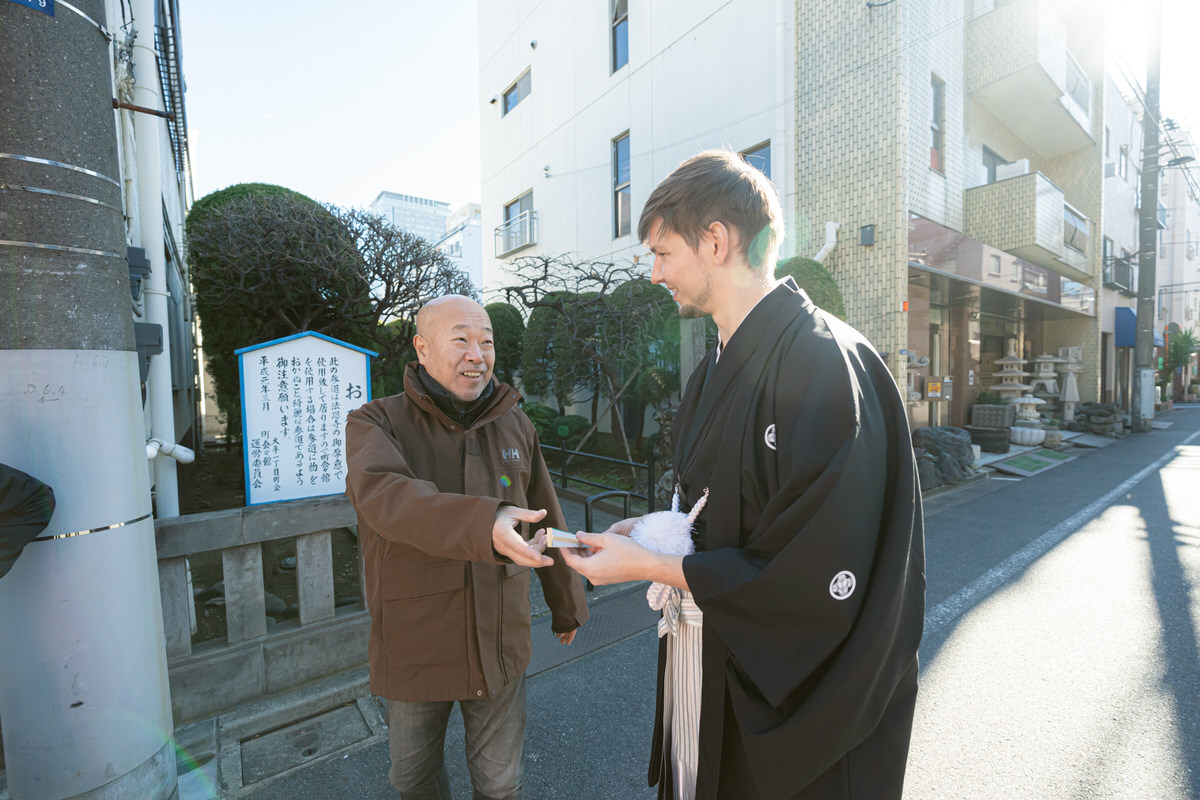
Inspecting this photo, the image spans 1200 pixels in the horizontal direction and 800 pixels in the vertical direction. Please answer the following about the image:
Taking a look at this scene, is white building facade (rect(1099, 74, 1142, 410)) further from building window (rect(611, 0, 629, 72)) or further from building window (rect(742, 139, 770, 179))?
building window (rect(611, 0, 629, 72))

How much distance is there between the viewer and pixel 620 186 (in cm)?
1306

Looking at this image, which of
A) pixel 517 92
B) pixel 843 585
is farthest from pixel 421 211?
pixel 843 585

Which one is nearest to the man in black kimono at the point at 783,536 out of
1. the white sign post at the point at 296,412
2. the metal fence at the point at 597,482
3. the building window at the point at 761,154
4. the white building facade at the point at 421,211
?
the white sign post at the point at 296,412

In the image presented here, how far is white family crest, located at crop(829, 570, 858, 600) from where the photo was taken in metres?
1.13

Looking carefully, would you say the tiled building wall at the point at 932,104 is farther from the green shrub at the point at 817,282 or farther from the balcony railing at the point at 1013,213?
the green shrub at the point at 817,282

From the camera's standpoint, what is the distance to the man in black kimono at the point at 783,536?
1141mm

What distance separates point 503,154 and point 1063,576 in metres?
17.3

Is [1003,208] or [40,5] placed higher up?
[1003,208]

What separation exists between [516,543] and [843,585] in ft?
2.72

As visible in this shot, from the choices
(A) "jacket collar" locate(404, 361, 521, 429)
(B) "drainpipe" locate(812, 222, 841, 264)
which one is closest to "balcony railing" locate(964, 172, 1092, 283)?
(B) "drainpipe" locate(812, 222, 841, 264)

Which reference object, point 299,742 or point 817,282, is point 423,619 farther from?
point 817,282

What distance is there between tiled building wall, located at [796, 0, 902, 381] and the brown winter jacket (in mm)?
8658

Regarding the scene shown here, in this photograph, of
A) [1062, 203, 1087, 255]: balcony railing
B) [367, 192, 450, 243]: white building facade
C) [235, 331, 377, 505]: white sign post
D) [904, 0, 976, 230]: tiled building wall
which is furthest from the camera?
[367, 192, 450, 243]: white building facade

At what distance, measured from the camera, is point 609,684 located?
3.58 meters
